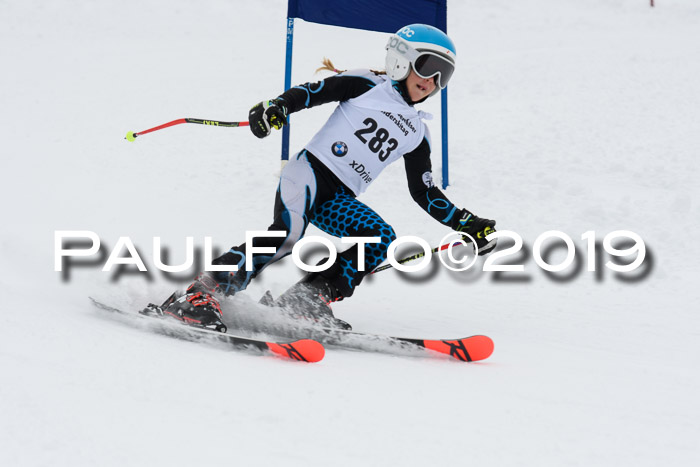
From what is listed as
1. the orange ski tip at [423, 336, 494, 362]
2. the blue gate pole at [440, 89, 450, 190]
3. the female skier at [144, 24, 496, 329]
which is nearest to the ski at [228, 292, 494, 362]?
the orange ski tip at [423, 336, 494, 362]

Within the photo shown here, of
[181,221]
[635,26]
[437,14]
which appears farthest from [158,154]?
[635,26]

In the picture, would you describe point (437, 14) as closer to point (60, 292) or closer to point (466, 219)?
point (466, 219)

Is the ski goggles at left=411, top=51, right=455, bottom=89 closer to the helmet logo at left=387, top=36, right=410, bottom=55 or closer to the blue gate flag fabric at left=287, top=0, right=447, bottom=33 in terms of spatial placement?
the helmet logo at left=387, top=36, right=410, bottom=55

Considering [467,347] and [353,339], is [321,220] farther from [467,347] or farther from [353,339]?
[467,347]

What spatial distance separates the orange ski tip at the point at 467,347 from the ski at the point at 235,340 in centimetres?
56

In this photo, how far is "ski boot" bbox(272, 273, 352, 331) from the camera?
135 inches

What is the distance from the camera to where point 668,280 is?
4.91 m

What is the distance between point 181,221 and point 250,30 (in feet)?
24.1

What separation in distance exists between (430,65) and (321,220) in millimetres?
958

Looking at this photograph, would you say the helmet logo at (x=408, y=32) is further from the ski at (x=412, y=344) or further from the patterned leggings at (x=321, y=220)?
the ski at (x=412, y=344)

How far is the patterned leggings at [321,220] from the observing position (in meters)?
3.40

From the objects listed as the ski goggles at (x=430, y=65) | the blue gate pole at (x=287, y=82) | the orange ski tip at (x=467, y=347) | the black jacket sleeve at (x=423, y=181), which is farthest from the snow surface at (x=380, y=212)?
the ski goggles at (x=430, y=65)

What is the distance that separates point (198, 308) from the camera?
3189 millimetres

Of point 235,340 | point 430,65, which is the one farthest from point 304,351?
point 430,65
